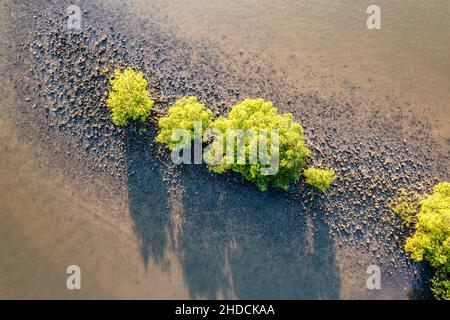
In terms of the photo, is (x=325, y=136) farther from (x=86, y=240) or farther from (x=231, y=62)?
(x=86, y=240)

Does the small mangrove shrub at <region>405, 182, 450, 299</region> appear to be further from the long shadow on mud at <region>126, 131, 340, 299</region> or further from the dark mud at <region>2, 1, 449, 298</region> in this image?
the long shadow on mud at <region>126, 131, 340, 299</region>

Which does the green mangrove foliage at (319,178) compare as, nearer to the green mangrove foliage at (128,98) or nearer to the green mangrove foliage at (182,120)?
the green mangrove foliage at (182,120)

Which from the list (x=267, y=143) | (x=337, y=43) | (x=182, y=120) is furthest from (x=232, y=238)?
(x=337, y=43)

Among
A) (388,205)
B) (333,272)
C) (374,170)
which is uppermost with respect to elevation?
(374,170)

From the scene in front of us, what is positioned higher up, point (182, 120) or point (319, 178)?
point (182, 120)

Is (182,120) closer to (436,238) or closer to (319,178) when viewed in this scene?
(319,178)

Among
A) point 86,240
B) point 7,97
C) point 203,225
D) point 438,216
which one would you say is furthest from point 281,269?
point 7,97
